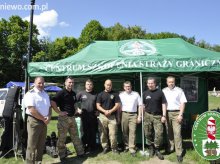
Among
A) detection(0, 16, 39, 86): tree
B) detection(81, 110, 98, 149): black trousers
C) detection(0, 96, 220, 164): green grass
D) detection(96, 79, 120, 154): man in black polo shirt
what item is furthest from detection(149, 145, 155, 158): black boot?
detection(0, 16, 39, 86): tree

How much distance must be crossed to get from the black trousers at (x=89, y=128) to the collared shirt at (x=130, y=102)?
873 millimetres

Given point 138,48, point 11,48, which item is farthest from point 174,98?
point 11,48

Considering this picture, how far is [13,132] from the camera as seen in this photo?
7.29 m

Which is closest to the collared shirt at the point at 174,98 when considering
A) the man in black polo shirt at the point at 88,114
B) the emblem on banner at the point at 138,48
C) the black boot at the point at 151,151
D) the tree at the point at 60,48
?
the black boot at the point at 151,151

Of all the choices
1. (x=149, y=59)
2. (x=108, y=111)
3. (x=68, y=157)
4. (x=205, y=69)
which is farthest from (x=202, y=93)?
(x=68, y=157)

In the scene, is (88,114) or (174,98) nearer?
(174,98)

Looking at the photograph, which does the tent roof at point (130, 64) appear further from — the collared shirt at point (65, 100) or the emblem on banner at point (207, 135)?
the emblem on banner at point (207, 135)

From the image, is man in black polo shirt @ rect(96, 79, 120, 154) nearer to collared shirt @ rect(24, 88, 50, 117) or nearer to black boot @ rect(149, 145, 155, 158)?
black boot @ rect(149, 145, 155, 158)

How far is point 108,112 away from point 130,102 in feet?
1.99

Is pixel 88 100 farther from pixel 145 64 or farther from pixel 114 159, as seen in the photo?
pixel 145 64

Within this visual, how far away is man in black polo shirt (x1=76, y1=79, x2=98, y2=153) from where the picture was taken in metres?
7.50

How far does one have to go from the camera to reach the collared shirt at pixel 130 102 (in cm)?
732

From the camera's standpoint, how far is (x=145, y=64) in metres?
7.25

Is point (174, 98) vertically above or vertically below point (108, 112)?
above
